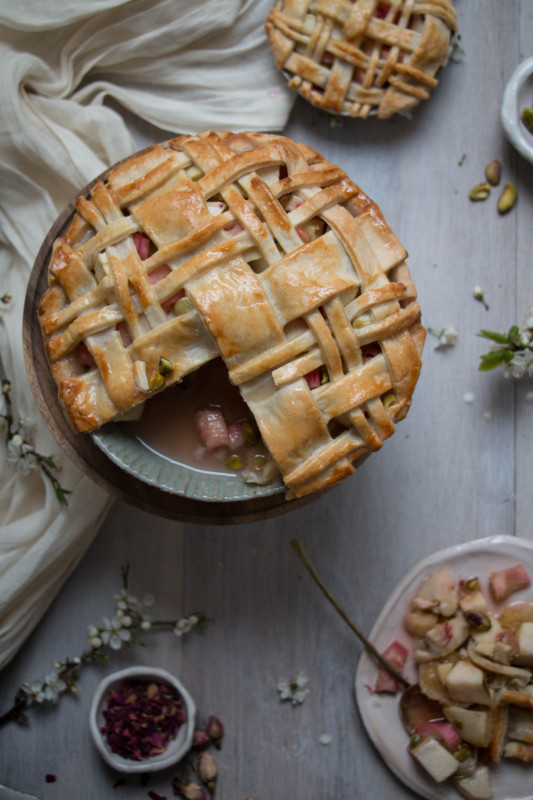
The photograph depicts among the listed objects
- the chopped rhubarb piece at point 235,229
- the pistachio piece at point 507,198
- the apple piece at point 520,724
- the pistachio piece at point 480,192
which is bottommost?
the apple piece at point 520,724

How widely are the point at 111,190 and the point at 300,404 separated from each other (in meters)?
0.50

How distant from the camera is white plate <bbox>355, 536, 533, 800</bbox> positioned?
165 cm

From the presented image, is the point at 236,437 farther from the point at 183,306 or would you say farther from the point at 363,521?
the point at 363,521

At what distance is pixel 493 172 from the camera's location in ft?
5.62

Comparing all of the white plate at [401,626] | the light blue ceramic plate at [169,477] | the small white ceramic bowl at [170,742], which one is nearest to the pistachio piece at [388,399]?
the light blue ceramic plate at [169,477]

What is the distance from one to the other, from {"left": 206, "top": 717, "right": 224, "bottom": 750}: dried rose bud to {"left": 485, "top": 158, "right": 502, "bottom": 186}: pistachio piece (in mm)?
1409

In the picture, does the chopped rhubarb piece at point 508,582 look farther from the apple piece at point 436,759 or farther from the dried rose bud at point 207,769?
the dried rose bud at point 207,769

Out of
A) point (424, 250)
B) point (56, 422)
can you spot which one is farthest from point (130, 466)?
point (424, 250)

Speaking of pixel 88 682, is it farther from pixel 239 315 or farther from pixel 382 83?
pixel 382 83

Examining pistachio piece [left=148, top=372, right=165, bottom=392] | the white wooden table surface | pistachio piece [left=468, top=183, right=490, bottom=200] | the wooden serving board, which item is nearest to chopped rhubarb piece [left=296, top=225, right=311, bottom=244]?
pistachio piece [left=148, top=372, right=165, bottom=392]

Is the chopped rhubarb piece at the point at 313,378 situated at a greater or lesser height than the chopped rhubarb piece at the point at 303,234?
lesser

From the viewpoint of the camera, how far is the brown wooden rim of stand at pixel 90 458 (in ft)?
4.68

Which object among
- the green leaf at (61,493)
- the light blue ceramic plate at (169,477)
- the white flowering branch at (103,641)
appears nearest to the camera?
the light blue ceramic plate at (169,477)

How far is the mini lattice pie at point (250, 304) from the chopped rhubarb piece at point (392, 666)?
2.10 ft
